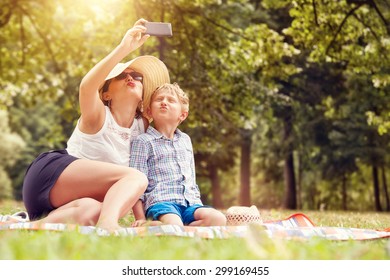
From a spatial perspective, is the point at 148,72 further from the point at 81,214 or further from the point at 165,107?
the point at 81,214

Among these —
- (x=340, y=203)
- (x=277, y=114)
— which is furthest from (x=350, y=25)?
(x=340, y=203)

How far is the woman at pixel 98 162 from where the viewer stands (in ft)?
12.0

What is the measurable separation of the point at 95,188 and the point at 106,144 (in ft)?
1.25

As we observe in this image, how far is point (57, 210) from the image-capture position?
379 cm

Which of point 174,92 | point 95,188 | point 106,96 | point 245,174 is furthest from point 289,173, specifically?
point 95,188

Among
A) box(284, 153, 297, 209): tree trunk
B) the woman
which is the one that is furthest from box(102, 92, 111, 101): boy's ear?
box(284, 153, 297, 209): tree trunk

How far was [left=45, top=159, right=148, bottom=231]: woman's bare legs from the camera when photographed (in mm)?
3570

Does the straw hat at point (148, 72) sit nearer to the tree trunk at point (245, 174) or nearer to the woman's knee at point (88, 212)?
the woman's knee at point (88, 212)

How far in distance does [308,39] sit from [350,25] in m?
0.87

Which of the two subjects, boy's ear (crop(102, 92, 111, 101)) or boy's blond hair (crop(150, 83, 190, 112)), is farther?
boy's blond hair (crop(150, 83, 190, 112))

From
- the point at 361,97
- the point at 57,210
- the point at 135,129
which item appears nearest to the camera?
the point at 57,210

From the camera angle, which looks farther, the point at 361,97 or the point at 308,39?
the point at 361,97

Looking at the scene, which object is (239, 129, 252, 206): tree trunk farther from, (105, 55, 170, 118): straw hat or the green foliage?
(105, 55, 170, 118): straw hat
